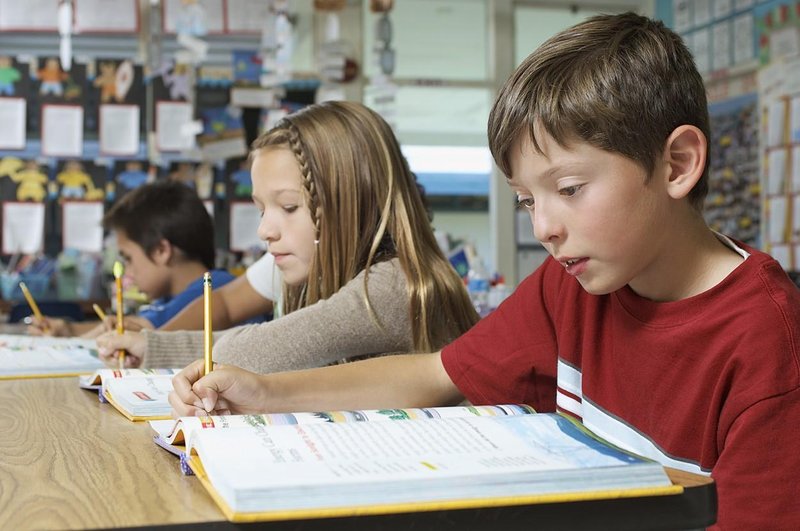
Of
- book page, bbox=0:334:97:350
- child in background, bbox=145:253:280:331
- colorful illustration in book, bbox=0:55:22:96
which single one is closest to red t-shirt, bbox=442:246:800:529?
book page, bbox=0:334:97:350

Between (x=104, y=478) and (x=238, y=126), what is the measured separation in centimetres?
348

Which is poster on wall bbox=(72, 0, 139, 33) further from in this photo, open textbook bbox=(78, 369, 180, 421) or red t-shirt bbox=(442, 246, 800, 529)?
red t-shirt bbox=(442, 246, 800, 529)

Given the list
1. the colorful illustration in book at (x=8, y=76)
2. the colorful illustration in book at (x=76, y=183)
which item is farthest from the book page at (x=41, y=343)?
the colorful illustration in book at (x=8, y=76)

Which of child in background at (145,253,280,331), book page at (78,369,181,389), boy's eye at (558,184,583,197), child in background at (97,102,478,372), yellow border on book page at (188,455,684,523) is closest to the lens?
yellow border on book page at (188,455,684,523)

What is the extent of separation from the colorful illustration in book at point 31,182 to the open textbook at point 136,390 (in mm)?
2785

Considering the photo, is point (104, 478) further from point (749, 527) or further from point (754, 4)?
point (754, 4)

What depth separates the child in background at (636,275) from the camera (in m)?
0.83

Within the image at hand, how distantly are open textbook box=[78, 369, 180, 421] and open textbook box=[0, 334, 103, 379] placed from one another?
14 cm

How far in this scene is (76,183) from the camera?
4043mm

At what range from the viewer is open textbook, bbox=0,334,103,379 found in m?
1.55

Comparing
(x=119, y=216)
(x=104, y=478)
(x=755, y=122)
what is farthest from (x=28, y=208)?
(x=104, y=478)

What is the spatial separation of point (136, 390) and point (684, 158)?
0.67 metres

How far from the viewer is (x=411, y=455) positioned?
654mm

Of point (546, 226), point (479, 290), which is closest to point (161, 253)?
point (479, 290)
